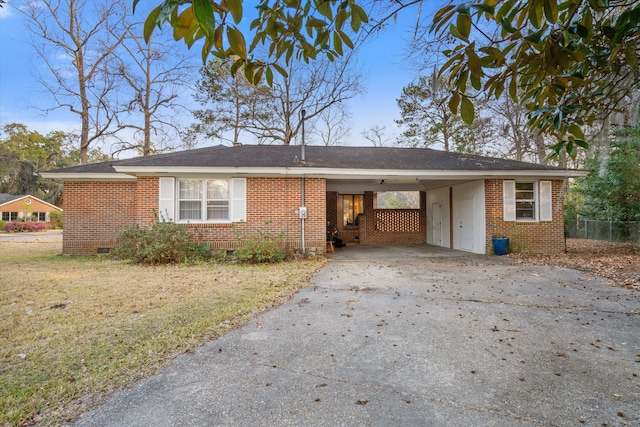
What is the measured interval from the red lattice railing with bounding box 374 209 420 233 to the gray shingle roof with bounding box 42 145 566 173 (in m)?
3.26

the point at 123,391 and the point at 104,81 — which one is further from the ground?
the point at 104,81

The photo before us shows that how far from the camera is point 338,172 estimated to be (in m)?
10.5

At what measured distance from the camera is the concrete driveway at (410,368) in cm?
223

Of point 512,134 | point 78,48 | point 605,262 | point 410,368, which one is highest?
point 78,48

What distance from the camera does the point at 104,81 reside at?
18953 millimetres

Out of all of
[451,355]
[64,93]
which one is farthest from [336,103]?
[451,355]

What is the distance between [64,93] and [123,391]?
2185cm


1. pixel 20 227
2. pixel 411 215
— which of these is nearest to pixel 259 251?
pixel 411 215

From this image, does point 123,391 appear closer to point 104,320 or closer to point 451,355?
point 104,320

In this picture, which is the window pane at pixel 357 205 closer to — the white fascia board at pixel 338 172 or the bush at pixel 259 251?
the white fascia board at pixel 338 172

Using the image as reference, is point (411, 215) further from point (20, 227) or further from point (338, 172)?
point (20, 227)

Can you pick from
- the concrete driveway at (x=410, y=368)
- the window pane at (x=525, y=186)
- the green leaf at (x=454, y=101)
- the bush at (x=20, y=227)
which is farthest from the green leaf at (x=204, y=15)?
Result: the bush at (x=20, y=227)

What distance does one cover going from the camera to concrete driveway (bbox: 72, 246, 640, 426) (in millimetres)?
2232

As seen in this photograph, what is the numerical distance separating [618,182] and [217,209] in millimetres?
14985
